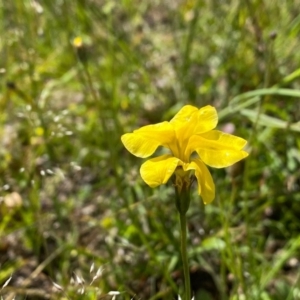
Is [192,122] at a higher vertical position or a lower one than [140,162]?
higher

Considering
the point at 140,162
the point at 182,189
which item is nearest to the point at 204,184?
the point at 182,189

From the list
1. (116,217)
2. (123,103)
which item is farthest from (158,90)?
(116,217)

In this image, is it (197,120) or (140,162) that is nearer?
(197,120)

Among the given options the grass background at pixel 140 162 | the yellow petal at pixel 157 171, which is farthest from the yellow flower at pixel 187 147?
the grass background at pixel 140 162

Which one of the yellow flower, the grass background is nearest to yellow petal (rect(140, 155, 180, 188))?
the yellow flower

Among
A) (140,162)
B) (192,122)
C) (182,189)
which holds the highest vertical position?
(192,122)

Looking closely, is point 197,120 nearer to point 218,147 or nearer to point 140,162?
point 218,147
